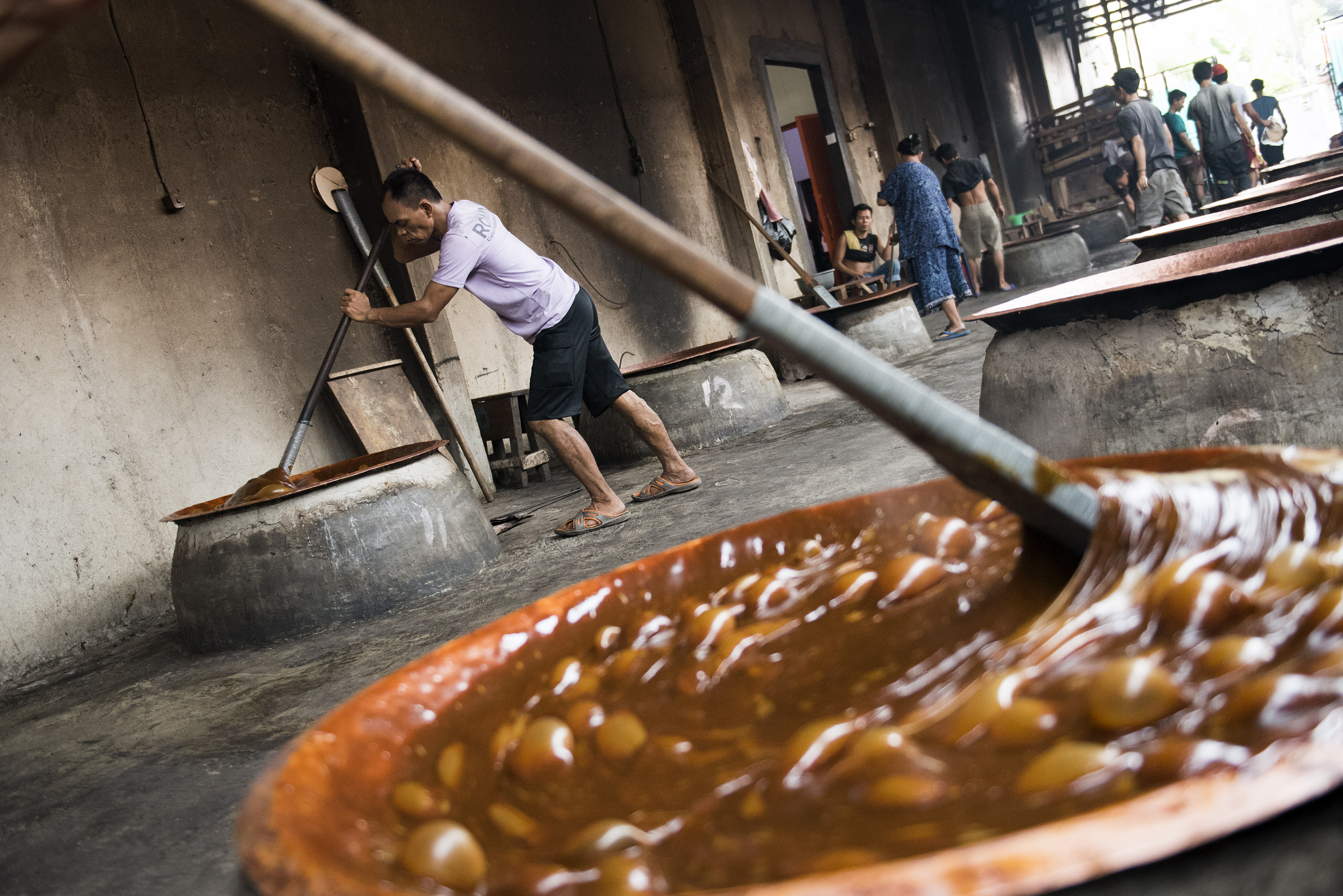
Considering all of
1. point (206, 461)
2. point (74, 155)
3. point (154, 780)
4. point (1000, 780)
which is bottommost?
point (154, 780)

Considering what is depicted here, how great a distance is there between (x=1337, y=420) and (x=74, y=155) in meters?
5.16

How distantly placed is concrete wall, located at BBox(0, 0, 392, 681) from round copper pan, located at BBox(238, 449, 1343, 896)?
154 inches

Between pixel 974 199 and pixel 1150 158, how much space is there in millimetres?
1861

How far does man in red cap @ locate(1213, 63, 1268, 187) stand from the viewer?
10195 mm

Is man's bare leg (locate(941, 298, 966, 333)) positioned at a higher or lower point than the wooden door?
lower

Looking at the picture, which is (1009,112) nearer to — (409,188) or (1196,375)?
(409,188)

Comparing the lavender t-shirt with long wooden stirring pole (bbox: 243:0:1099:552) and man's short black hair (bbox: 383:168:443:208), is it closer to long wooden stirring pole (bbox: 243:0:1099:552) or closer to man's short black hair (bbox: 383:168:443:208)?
man's short black hair (bbox: 383:168:443:208)

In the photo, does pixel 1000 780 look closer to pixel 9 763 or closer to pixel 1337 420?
pixel 1337 420

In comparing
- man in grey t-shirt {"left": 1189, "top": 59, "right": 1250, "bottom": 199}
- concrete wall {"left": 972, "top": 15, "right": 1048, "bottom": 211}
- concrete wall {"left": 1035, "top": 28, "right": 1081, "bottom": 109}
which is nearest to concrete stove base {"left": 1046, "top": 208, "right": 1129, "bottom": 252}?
concrete wall {"left": 972, "top": 15, "right": 1048, "bottom": 211}

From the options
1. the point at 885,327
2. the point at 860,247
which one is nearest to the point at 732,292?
the point at 885,327

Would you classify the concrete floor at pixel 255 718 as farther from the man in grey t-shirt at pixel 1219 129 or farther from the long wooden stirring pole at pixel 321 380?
the man in grey t-shirt at pixel 1219 129

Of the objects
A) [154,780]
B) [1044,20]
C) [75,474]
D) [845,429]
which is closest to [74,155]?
[75,474]

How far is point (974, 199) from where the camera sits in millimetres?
10211

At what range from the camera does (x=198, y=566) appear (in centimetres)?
359
